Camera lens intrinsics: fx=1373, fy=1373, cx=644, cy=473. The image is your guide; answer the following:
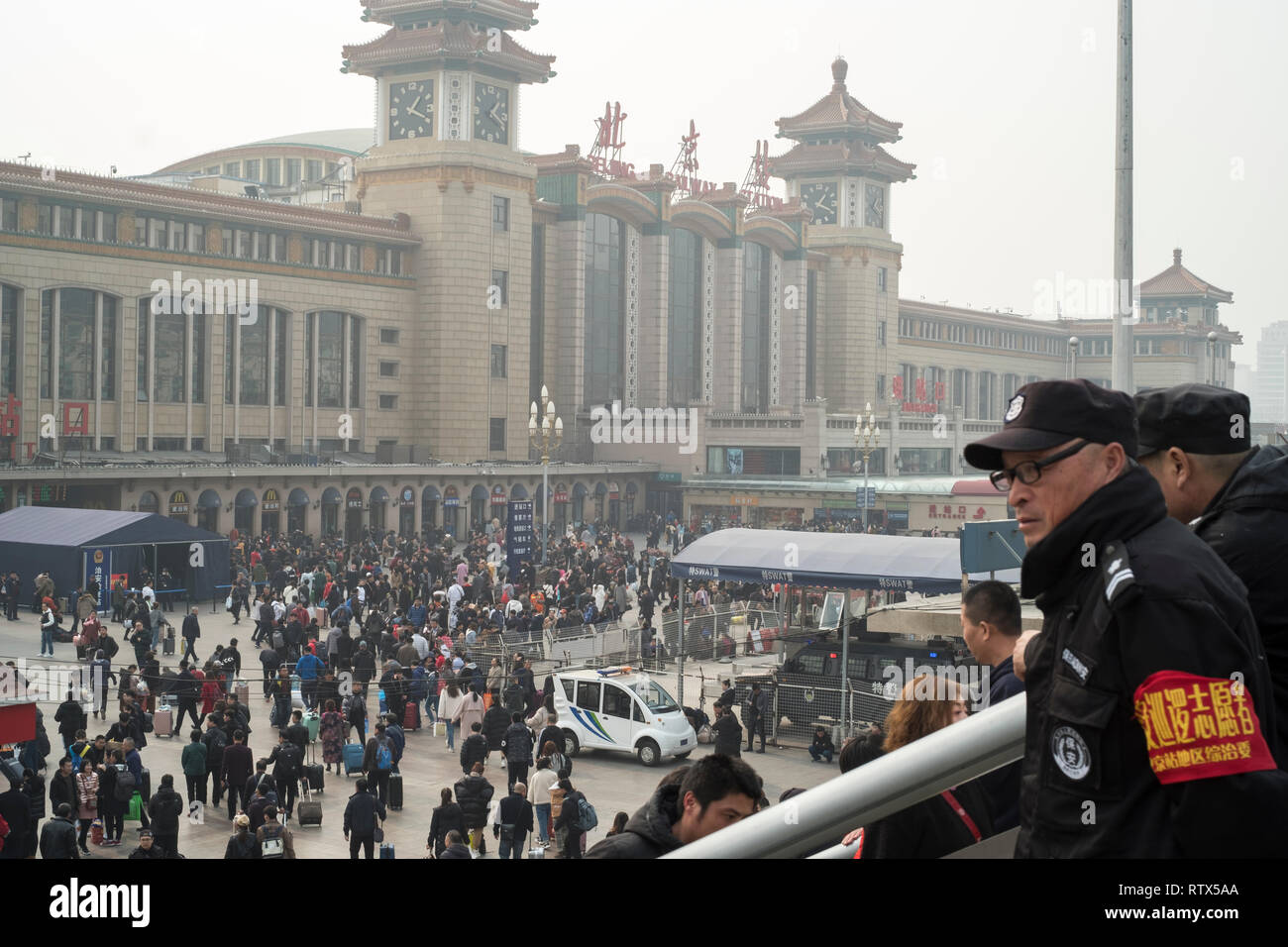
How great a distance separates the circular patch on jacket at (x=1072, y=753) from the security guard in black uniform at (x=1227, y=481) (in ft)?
1.53

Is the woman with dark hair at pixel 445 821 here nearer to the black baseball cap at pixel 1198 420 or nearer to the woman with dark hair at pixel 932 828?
the woman with dark hair at pixel 932 828

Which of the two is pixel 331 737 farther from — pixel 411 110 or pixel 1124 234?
pixel 411 110

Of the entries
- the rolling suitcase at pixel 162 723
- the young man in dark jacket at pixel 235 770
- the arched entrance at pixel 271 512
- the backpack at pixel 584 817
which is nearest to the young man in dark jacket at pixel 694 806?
the backpack at pixel 584 817

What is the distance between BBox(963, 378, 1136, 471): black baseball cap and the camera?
2285 millimetres

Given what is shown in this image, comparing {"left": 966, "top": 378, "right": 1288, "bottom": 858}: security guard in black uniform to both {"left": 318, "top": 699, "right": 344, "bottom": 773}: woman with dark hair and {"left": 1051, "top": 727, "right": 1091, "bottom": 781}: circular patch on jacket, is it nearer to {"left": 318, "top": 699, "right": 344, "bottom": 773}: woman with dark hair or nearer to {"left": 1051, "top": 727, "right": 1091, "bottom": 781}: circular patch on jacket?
{"left": 1051, "top": 727, "right": 1091, "bottom": 781}: circular patch on jacket

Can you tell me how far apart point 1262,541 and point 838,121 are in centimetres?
8978

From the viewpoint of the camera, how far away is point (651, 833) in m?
3.45

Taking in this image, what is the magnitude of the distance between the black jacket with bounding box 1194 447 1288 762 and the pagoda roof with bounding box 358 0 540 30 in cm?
6255

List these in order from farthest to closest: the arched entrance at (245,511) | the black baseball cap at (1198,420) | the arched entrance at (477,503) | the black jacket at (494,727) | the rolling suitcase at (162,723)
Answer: the arched entrance at (477,503)
the arched entrance at (245,511)
the rolling suitcase at (162,723)
the black jacket at (494,727)
the black baseball cap at (1198,420)

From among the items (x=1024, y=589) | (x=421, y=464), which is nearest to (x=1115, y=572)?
(x=1024, y=589)

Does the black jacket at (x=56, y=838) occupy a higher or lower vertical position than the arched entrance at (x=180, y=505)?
lower

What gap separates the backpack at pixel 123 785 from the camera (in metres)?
14.7
